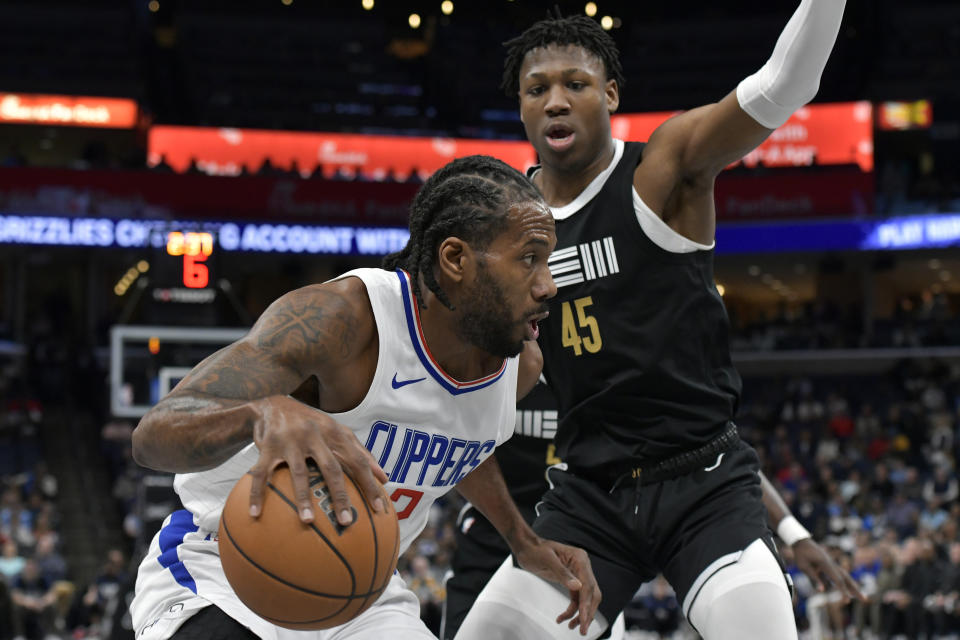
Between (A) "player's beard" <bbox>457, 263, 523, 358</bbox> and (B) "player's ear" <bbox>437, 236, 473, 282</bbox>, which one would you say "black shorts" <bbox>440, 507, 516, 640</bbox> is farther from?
(B) "player's ear" <bbox>437, 236, 473, 282</bbox>

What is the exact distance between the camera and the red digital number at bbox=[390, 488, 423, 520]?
3184 mm

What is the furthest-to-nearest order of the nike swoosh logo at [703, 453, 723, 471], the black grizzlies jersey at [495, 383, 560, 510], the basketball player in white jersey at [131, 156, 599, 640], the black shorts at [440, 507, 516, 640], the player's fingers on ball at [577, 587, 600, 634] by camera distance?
the black shorts at [440, 507, 516, 640] < the black grizzlies jersey at [495, 383, 560, 510] < the nike swoosh logo at [703, 453, 723, 471] < the player's fingers on ball at [577, 587, 600, 634] < the basketball player in white jersey at [131, 156, 599, 640]

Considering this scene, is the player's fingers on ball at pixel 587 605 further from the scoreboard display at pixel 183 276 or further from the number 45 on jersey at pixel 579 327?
the scoreboard display at pixel 183 276

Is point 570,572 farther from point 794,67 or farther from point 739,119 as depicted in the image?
point 794,67

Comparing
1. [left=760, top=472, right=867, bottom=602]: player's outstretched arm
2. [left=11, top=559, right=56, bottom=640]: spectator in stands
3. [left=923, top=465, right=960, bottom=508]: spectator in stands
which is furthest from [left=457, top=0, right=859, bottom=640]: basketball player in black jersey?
[left=923, top=465, right=960, bottom=508]: spectator in stands

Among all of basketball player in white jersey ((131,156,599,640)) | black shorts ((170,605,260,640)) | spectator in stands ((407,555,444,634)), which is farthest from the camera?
spectator in stands ((407,555,444,634))

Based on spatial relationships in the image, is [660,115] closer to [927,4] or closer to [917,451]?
[927,4]

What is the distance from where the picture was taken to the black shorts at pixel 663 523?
3436 millimetres

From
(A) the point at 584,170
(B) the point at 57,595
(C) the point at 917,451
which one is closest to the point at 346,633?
(A) the point at 584,170

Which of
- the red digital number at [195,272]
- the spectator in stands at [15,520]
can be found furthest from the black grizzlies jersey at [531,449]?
the spectator in stands at [15,520]

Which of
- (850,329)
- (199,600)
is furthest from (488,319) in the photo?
(850,329)

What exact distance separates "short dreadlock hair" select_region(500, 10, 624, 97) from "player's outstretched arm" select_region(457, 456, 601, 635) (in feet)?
4.69

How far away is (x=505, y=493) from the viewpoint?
364cm

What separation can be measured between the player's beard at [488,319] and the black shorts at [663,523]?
79 centimetres
